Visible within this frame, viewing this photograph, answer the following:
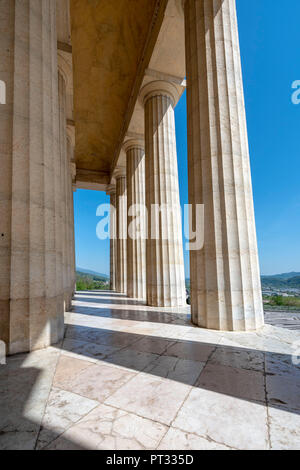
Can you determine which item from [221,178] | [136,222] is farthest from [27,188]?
[136,222]

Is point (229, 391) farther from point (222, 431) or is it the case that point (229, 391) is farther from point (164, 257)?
point (164, 257)

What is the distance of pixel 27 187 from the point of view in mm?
7598

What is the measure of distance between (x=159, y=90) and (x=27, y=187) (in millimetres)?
15740

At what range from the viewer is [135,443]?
3180 millimetres

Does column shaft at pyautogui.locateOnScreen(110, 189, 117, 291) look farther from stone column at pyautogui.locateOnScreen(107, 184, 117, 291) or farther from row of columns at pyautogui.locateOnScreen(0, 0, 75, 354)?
row of columns at pyautogui.locateOnScreen(0, 0, 75, 354)

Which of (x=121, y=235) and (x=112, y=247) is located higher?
(x=121, y=235)

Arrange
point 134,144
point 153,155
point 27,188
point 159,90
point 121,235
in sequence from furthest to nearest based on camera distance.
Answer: point 121,235 → point 134,144 → point 159,90 → point 153,155 → point 27,188

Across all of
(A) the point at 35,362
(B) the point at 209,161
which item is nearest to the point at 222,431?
(A) the point at 35,362

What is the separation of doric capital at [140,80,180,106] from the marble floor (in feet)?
60.1

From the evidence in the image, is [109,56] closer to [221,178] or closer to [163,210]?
[163,210]

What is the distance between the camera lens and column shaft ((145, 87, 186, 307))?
56.5ft

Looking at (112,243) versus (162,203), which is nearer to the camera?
(162,203)

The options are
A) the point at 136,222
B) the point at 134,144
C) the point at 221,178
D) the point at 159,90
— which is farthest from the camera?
the point at 134,144

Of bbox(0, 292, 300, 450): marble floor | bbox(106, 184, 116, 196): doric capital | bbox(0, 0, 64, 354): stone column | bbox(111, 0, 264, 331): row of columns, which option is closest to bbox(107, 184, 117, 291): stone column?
bbox(106, 184, 116, 196): doric capital
